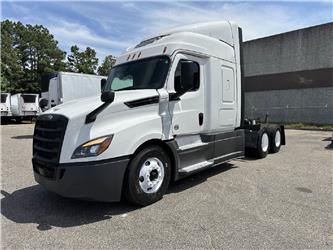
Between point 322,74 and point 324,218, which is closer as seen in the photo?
point 324,218

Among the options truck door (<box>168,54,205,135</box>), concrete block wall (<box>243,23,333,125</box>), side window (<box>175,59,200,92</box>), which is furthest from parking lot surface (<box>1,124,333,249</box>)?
concrete block wall (<box>243,23,333,125</box>)

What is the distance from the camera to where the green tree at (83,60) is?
4606cm

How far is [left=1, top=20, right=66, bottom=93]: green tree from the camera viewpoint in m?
44.8

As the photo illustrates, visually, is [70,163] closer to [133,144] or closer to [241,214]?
[133,144]

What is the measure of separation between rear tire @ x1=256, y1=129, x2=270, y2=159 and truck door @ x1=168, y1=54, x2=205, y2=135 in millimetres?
3220

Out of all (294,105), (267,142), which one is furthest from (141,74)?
(294,105)

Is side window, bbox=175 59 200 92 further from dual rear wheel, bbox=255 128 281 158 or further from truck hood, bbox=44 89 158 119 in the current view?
dual rear wheel, bbox=255 128 281 158

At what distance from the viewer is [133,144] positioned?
183 inches

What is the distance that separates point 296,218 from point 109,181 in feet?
8.98

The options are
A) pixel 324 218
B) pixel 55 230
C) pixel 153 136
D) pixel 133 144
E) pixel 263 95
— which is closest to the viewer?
pixel 55 230

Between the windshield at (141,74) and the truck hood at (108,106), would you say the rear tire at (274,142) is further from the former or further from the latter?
the truck hood at (108,106)

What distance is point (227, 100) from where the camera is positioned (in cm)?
705

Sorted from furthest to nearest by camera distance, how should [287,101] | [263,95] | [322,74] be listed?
[263,95]
[287,101]
[322,74]

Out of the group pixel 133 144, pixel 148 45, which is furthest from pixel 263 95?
pixel 133 144
